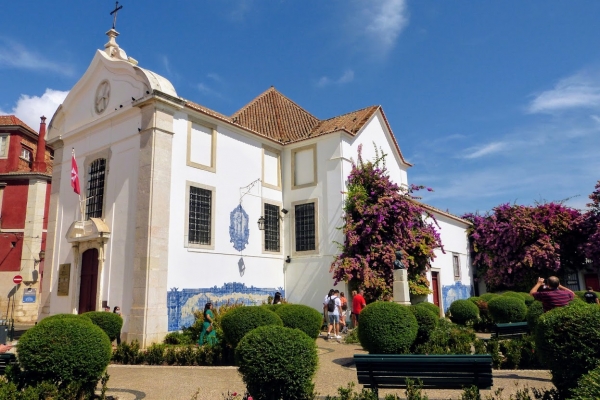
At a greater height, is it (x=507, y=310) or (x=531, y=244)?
(x=531, y=244)

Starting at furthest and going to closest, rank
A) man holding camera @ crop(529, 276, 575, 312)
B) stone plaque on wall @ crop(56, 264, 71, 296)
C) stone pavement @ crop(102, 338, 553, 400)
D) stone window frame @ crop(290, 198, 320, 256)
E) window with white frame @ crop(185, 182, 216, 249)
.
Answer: stone window frame @ crop(290, 198, 320, 256) < stone plaque on wall @ crop(56, 264, 71, 296) < window with white frame @ crop(185, 182, 216, 249) < man holding camera @ crop(529, 276, 575, 312) < stone pavement @ crop(102, 338, 553, 400)

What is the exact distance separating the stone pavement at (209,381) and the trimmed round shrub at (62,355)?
1033mm

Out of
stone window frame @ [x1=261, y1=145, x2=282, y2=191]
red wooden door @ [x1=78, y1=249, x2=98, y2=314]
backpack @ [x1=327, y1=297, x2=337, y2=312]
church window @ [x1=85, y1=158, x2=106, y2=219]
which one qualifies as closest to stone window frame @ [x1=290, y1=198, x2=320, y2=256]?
stone window frame @ [x1=261, y1=145, x2=282, y2=191]

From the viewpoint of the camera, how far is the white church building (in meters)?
13.5

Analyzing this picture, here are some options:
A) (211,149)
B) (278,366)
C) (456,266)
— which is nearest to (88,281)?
(211,149)

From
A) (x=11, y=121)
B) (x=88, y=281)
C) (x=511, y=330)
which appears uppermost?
(x=11, y=121)

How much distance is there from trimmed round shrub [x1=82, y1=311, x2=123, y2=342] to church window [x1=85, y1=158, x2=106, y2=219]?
15.9 feet

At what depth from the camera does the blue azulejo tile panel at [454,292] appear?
2278cm

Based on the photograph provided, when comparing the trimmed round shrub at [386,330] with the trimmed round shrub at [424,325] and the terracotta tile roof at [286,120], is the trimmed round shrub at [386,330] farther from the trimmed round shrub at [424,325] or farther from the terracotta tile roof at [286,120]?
the terracotta tile roof at [286,120]

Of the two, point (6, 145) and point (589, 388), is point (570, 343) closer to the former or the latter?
point (589, 388)

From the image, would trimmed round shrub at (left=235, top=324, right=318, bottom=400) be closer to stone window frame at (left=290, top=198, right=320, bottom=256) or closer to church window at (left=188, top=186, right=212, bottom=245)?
church window at (left=188, top=186, right=212, bottom=245)

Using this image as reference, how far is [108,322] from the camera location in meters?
11.2

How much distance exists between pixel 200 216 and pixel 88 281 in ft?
14.2

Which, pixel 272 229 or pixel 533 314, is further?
pixel 272 229
